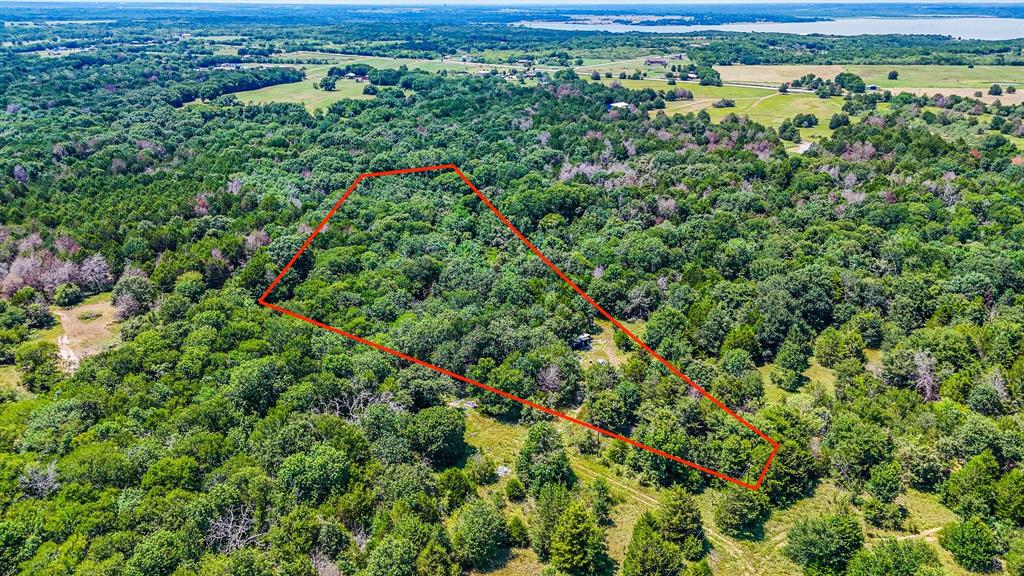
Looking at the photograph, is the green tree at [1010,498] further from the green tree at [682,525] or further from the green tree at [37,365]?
the green tree at [37,365]

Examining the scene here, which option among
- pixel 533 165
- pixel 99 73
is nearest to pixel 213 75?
pixel 99 73

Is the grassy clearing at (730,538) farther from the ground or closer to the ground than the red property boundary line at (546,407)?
closer to the ground

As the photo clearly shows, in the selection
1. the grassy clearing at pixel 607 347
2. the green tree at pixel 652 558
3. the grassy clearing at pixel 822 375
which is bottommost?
the grassy clearing at pixel 607 347

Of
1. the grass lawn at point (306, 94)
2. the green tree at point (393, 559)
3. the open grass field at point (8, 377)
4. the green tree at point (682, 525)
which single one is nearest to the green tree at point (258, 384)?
the green tree at point (393, 559)

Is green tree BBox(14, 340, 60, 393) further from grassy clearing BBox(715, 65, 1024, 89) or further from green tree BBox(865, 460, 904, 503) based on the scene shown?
grassy clearing BBox(715, 65, 1024, 89)

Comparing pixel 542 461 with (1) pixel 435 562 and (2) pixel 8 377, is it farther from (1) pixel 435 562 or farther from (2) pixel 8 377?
(2) pixel 8 377

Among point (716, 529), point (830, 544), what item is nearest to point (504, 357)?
point (716, 529)

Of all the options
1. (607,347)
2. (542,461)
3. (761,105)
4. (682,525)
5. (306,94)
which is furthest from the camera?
(306,94)

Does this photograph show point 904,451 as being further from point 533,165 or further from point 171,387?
point 533,165
